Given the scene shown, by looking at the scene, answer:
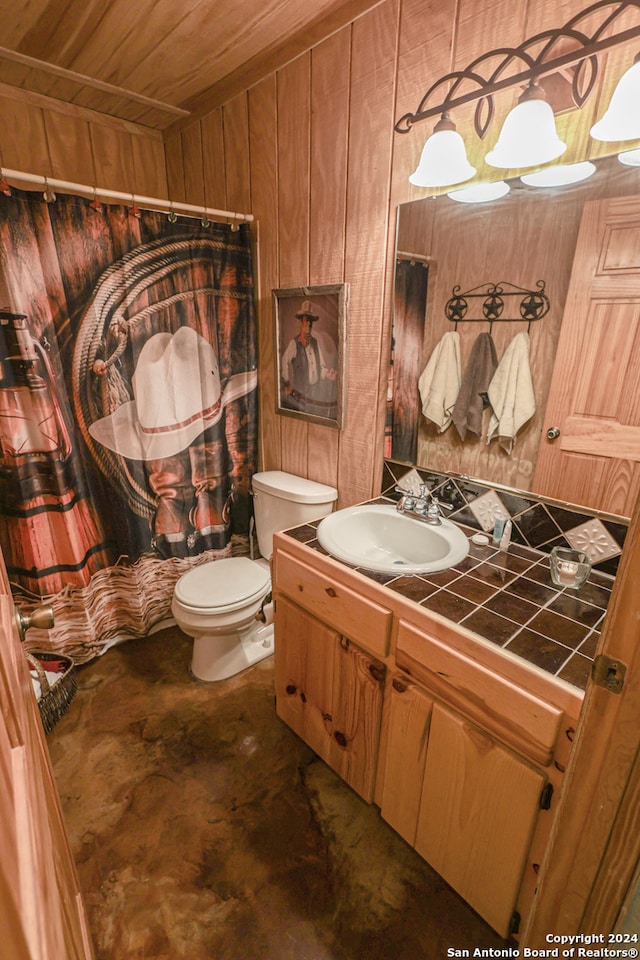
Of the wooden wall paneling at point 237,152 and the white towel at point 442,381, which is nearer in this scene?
the white towel at point 442,381

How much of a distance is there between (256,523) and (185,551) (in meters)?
0.39

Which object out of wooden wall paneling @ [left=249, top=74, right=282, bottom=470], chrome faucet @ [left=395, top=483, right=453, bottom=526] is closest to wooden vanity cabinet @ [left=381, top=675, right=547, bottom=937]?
chrome faucet @ [left=395, top=483, right=453, bottom=526]

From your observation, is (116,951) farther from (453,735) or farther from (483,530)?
(483,530)

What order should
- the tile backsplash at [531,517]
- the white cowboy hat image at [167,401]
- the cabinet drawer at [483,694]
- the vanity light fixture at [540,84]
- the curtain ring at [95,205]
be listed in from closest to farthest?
the cabinet drawer at [483,694] → the vanity light fixture at [540,84] → the tile backsplash at [531,517] → the curtain ring at [95,205] → the white cowboy hat image at [167,401]

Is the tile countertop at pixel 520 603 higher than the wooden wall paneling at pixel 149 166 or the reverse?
the reverse

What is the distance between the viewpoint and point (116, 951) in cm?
109

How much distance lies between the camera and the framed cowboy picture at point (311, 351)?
→ 5.75 ft

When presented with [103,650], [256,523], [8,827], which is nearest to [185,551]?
[256,523]

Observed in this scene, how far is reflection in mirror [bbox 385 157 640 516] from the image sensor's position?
1.11 meters

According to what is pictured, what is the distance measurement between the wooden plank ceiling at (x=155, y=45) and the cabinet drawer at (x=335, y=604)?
71.0 inches

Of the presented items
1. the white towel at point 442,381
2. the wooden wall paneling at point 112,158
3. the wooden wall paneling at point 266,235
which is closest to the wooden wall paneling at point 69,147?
the wooden wall paneling at point 112,158

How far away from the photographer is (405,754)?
1.19 metres

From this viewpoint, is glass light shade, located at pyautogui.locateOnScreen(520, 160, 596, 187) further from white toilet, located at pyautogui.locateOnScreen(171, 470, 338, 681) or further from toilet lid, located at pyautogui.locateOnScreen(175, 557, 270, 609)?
toilet lid, located at pyautogui.locateOnScreen(175, 557, 270, 609)

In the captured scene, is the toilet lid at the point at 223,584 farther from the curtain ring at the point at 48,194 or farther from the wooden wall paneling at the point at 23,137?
the wooden wall paneling at the point at 23,137
